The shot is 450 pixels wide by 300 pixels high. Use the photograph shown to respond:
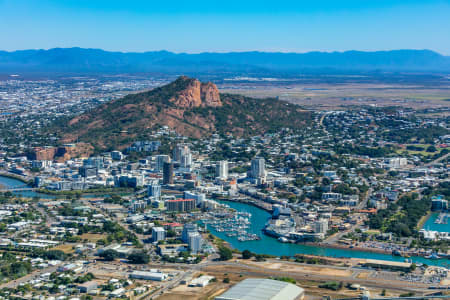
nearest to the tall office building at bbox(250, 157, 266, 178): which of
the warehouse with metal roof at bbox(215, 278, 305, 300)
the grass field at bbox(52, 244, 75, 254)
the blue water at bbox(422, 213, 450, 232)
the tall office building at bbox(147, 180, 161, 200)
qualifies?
the tall office building at bbox(147, 180, 161, 200)

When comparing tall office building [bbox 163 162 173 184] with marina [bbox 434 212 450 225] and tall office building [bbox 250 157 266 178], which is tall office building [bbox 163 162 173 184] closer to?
tall office building [bbox 250 157 266 178]

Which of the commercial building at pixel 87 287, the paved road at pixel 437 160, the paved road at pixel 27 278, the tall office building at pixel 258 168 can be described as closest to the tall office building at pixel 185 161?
the tall office building at pixel 258 168

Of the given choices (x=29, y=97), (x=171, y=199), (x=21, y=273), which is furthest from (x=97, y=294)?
(x=29, y=97)

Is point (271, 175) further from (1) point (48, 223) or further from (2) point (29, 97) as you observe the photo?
(2) point (29, 97)

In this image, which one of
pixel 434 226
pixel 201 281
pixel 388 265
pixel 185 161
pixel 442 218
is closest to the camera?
pixel 201 281

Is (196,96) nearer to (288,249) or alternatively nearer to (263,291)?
(288,249)

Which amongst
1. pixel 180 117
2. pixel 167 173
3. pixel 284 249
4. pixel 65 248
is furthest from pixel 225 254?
pixel 180 117
